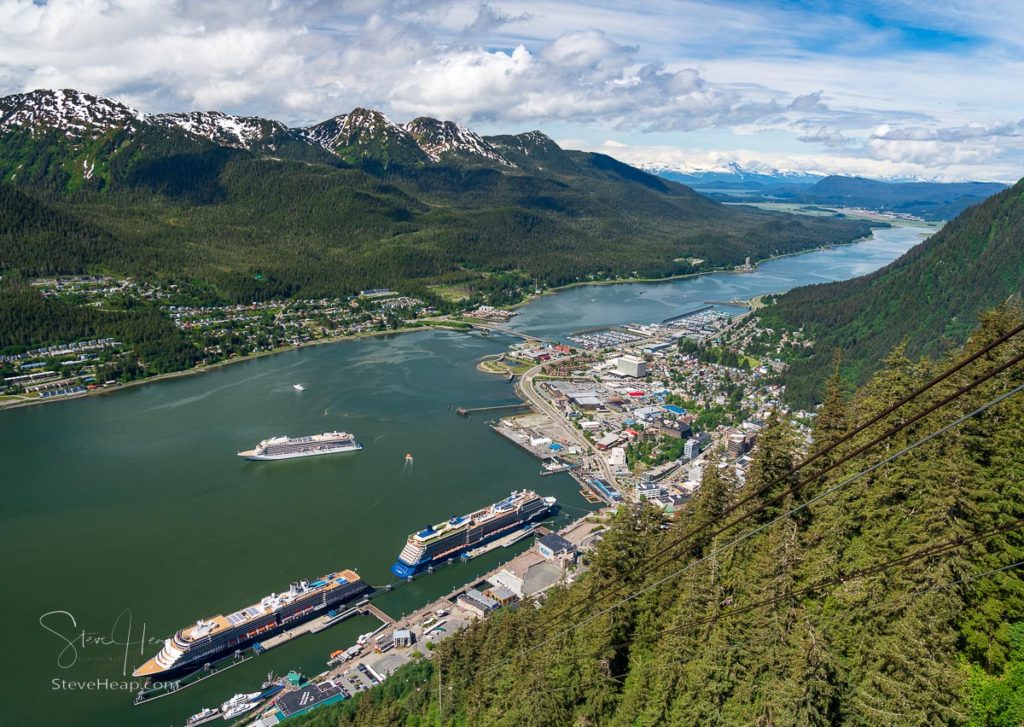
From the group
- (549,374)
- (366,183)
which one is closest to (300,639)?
(549,374)

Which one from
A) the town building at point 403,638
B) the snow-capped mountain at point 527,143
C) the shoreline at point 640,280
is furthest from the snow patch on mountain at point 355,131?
the town building at point 403,638

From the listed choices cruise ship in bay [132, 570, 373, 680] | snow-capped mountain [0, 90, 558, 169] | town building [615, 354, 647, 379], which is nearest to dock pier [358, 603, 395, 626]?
cruise ship in bay [132, 570, 373, 680]

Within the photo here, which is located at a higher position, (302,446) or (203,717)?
(302,446)

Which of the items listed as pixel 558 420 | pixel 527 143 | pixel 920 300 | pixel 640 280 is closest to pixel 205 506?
pixel 558 420

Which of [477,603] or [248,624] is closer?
[248,624]

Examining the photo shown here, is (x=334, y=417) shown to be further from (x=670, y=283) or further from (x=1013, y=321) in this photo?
(x=670, y=283)

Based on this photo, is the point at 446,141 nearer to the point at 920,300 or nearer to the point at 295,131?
the point at 295,131

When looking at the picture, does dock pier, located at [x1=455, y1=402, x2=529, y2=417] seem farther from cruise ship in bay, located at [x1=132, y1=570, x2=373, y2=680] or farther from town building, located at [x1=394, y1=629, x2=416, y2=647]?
town building, located at [x1=394, y1=629, x2=416, y2=647]
